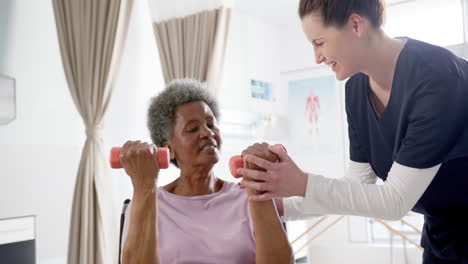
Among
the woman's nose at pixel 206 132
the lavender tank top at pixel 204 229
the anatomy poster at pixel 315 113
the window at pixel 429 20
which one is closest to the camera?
the lavender tank top at pixel 204 229

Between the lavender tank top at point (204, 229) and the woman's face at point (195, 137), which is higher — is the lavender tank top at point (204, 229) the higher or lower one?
the lower one

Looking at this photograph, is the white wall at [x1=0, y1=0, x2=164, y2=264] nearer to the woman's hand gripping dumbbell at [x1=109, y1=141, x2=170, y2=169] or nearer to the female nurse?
the woman's hand gripping dumbbell at [x1=109, y1=141, x2=170, y2=169]

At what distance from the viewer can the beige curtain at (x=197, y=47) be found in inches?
137

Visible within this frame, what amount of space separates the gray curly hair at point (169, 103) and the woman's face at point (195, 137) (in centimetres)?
2

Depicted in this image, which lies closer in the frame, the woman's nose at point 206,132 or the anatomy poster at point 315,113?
the woman's nose at point 206,132

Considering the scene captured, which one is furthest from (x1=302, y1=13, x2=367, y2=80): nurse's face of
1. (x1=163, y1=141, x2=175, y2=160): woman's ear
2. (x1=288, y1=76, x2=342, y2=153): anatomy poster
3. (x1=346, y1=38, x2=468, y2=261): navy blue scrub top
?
(x1=288, y1=76, x2=342, y2=153): anatomy poster

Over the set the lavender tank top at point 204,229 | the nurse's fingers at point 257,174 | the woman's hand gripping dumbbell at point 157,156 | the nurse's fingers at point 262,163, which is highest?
the woman's hand gripping dumbbell at point 157,156

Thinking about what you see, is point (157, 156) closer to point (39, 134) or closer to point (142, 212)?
point (142, 212)

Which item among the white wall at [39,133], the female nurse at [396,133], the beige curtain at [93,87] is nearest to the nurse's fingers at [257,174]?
the female nurse at [396,133]

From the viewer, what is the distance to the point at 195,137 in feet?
5.76

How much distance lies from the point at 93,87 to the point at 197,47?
34.5 inches

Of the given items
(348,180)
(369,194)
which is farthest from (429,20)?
(369,194)

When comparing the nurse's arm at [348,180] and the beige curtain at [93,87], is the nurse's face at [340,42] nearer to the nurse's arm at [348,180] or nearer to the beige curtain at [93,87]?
the nurse's arm at [348,180]

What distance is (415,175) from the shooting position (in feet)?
3.70
